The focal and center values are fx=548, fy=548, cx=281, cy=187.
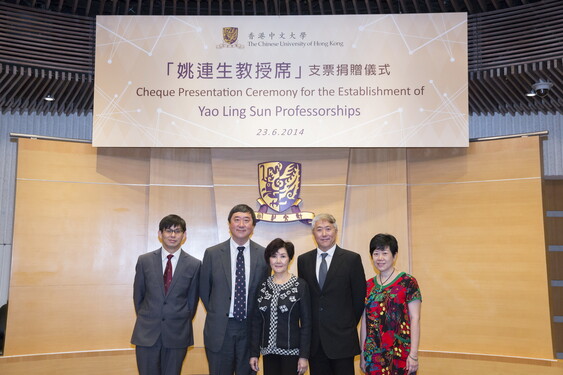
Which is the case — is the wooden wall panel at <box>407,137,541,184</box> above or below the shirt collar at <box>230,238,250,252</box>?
above

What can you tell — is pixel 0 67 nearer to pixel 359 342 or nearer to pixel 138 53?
pixel 138 53

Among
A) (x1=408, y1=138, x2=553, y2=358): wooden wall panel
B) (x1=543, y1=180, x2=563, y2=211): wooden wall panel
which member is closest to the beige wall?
(x1=408, y1=138, x2=553, y2=358): wooden wall panel

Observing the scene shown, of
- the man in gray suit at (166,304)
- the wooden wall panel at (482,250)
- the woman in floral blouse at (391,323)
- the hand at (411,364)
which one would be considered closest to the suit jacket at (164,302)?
the man in gray suit at (166,304)

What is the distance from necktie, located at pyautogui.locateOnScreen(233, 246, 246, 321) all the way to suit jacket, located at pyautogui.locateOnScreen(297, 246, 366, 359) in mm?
447

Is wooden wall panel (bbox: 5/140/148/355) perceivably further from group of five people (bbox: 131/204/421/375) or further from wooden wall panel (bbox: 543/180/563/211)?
wooden wall panel (bbox: 543/180/563/211)

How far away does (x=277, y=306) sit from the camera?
11.4ft

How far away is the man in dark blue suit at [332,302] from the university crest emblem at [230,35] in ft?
9.07

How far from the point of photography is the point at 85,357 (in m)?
5.70

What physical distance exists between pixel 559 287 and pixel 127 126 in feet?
18.6

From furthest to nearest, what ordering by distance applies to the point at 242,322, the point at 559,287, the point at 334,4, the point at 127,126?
1. the point at 559,287
2. the point at 334,4
3. the point at 127,126
4. the point at 242,322

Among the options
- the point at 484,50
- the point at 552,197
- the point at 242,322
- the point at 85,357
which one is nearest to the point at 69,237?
the point at 85,357

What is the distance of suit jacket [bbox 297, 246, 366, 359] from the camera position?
11.5ft

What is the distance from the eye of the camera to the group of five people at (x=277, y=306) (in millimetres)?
3441

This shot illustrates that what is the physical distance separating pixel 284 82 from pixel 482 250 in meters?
2.70
